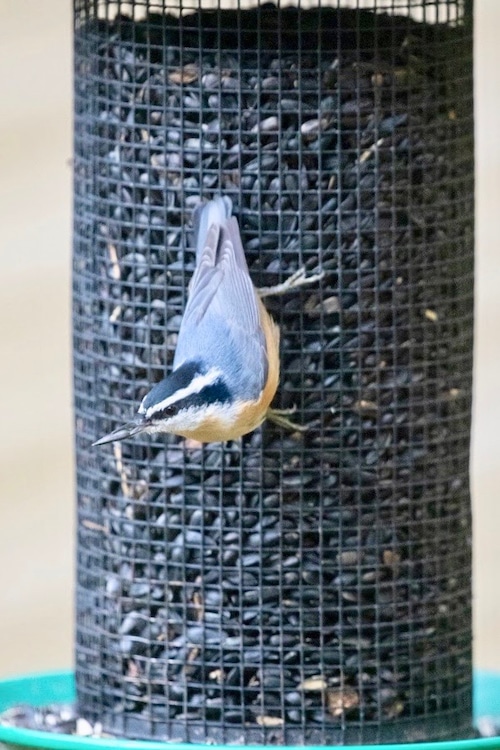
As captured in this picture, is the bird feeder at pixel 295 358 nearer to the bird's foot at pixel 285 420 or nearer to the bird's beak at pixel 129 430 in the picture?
the bird's foot at pixel 285 420

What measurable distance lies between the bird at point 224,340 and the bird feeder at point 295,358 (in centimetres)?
10

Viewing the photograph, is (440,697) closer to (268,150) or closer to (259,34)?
(268,150)

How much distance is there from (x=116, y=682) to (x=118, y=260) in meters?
1.22

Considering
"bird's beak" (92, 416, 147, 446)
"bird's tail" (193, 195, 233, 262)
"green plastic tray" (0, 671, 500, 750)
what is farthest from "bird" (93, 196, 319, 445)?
"green plastic tray" (0, 671, 500, 750)

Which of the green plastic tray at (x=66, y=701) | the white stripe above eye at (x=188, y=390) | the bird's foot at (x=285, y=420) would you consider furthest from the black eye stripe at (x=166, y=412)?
the green plastic tray at (x=66, y=701)

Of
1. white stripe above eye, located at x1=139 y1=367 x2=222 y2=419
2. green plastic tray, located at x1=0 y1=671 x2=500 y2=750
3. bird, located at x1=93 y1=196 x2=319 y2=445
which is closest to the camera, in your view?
green plastic tray, located at x1=0 y1=671 x2=500 y2=750

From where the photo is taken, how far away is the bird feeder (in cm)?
473

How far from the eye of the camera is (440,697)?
4.97 meters

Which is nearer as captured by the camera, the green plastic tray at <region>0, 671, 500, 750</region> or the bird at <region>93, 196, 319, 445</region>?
the green plastic tray at <region>0, 671, 500, 750</region>

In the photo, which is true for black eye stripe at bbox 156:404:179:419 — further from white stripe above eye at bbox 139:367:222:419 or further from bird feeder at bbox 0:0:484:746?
bird feeder at bbox 0:0:484:746

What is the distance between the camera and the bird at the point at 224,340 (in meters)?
4.59

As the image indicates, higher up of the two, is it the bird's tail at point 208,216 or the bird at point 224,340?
the bird's tail at point 208,216

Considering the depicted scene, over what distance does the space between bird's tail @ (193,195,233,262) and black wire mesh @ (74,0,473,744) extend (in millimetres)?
60

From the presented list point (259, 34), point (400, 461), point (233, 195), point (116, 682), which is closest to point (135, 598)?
point (116, 682)
